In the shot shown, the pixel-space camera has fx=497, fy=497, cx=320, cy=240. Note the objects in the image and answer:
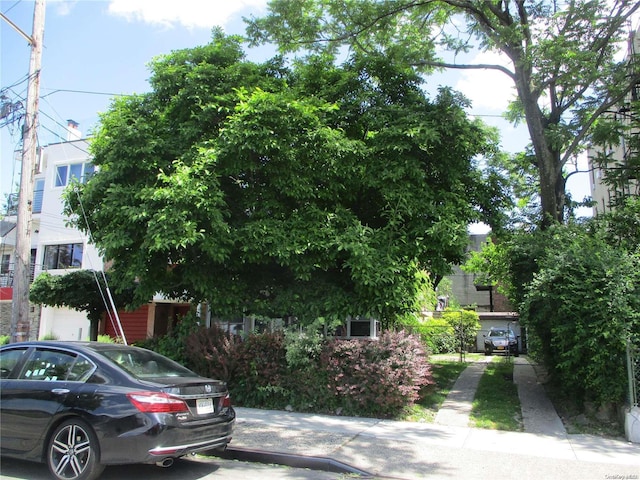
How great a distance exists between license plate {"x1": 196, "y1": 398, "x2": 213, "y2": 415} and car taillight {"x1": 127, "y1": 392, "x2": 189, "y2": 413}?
0.96ft

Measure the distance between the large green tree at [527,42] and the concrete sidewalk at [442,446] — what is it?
214 inches

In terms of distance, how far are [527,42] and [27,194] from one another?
12.2m

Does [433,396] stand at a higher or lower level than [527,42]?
lower

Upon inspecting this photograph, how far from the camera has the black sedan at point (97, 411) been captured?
15.9 feet

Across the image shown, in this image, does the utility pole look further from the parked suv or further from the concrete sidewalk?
the parked suv

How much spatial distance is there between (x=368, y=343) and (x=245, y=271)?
3.29 metres

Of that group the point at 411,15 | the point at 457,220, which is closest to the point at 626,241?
the point at 457,220

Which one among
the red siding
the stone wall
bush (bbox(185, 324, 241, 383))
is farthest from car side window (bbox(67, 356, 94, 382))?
the stone wall

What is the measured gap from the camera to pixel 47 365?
5531 mm

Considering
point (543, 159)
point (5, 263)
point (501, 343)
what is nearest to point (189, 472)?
point (543, 159)

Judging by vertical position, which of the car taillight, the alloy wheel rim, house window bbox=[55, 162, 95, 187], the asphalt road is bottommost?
the asphalt road

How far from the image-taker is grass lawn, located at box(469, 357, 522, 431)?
843cm

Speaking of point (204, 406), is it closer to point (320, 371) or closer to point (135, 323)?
point (320, 371)

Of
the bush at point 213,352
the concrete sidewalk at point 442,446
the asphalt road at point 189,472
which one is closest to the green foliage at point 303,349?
the concrete sidewalk at point 442,446
